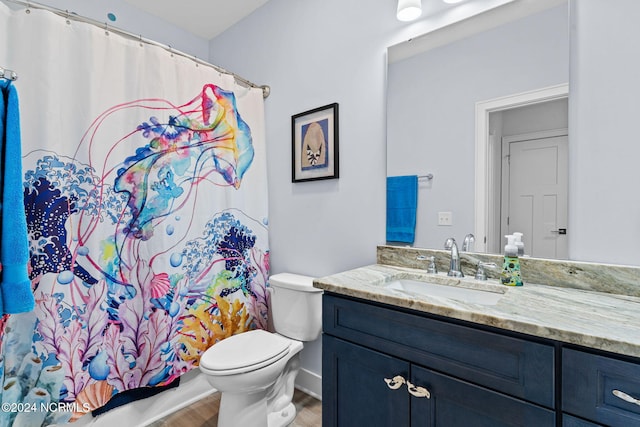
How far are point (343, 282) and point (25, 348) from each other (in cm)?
135

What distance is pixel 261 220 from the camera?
2143mm

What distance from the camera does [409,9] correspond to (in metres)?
1.40

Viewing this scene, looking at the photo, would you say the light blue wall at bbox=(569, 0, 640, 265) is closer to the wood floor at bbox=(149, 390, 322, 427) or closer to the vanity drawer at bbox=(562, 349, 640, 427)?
the vanity drawer at bbox=(562, 349, 640, 427)

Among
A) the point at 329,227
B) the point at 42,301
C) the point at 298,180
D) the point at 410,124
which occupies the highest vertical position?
the point at 410,124

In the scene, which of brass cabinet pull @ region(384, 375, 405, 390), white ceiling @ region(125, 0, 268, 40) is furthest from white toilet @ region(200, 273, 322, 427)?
white ceiling @ region(125, 0, 268, 40)

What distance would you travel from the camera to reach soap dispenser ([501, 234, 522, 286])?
3.83 ft

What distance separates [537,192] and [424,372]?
33.0 inches

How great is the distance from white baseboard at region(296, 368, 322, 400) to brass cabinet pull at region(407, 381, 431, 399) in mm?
1058

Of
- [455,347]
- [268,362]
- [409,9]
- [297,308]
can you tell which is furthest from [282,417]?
[409,9]

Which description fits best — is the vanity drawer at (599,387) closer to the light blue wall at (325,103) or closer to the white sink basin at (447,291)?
the white sink basin at (447,291)

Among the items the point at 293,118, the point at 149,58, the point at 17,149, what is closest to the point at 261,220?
the point at 293,118

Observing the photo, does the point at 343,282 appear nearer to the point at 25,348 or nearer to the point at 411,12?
the point at 411,12

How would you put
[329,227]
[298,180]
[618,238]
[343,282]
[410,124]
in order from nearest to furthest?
[618,238] < [343,282] < [410,124] < [329,227] < [298,180]

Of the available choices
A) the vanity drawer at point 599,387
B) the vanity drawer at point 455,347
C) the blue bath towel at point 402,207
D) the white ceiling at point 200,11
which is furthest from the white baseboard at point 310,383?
the white ceiling at point 200,11
